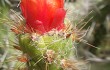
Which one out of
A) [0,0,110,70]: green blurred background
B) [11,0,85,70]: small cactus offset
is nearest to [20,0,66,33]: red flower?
[11,0,85,70]: small cactus offset

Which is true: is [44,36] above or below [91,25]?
below

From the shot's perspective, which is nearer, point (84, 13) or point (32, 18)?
point (32, 18)

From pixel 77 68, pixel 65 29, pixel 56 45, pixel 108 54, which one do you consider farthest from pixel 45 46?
pixel 108 54

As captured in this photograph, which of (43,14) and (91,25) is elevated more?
(91,25)

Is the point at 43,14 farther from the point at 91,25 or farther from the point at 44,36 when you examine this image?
the point at 91,25

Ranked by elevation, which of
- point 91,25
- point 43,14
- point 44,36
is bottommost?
point 44,36

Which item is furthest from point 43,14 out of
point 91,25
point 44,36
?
point 91,25

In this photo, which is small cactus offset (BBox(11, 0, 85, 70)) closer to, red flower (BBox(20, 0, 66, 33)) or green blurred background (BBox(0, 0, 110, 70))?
red flower (BBox(20, 0, 66, 33))

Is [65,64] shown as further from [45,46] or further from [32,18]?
[32,18]

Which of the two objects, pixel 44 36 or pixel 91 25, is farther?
pixel 91 25
